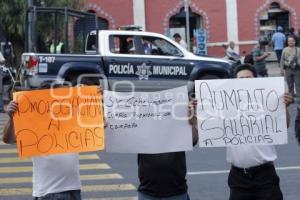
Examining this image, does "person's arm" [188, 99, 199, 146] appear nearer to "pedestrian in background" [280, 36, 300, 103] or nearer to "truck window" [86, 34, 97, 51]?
"truck window" [86, 34, 97, 51]

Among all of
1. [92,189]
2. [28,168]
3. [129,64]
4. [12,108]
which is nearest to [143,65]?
[129,64]

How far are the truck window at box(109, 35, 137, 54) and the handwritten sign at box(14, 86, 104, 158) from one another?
1229 cm

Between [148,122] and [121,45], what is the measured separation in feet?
41.1

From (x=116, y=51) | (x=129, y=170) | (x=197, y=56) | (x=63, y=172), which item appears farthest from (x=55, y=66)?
(x=63, y=172)

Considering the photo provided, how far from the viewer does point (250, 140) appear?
5.34 metres

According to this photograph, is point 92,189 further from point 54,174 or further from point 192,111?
point 192,111

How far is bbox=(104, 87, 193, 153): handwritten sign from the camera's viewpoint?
5222 millimetres

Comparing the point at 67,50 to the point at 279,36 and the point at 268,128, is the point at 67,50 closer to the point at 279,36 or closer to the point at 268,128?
the point at 279,36

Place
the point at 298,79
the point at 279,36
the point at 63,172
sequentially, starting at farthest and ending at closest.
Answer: the point at 279,36
the point at 298,79
the point at 63,172

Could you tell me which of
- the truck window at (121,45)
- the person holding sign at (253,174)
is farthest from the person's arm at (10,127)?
the truck window at (121,45)

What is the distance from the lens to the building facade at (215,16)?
108ft

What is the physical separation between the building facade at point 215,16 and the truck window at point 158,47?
1481 centimetres

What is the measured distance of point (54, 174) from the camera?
5.14 metres

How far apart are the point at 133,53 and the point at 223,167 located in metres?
7.93
